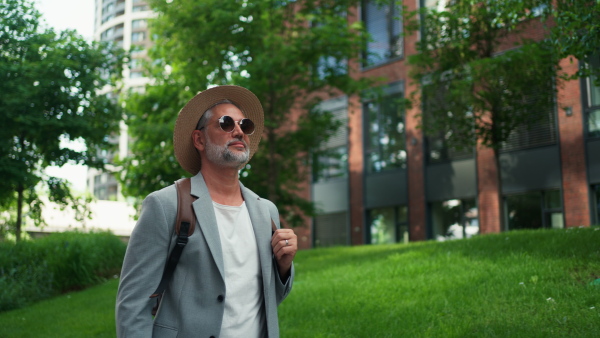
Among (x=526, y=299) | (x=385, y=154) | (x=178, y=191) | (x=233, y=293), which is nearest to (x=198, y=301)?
(x=233, y=293)

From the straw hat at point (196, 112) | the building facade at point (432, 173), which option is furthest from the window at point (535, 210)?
the straw hat at point (196, 112)

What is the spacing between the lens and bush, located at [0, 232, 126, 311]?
42.4 feet

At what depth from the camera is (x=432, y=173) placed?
25672mm

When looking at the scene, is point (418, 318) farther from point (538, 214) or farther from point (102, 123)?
point (538, 214)

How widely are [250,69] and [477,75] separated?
6089 mm

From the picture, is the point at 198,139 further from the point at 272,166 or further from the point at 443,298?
the point at 272,166

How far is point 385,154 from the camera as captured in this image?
2769cm

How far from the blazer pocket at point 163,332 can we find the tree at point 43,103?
1285 cm

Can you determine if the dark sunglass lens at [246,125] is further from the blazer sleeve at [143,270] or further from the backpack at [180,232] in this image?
the blazer sleeve at [143,270]

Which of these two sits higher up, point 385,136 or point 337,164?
point 385,136

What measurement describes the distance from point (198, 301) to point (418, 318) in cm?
532

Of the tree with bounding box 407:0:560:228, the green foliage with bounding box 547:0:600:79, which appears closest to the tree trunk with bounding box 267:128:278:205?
the tree with bounding box 407:0:560:228

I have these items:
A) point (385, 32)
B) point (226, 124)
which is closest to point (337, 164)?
point (385, 32)

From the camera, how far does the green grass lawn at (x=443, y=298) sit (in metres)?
7.18
